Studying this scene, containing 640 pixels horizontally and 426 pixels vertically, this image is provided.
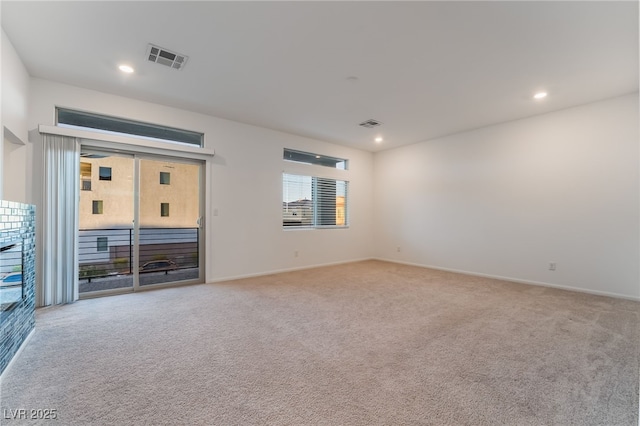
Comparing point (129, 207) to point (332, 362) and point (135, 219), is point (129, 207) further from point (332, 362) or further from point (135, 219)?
point (332, 362)

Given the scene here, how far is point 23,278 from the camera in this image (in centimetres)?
244

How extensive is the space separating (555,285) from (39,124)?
25.2ft

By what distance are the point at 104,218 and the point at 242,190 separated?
227 centimetres

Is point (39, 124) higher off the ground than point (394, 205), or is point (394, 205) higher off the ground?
point (39, 124)

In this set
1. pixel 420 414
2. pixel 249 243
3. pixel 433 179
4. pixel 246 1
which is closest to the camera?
pixel 420 414

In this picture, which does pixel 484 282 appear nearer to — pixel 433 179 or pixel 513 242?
pixel 513 242

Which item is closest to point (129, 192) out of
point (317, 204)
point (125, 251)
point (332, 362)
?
point (125, 251)

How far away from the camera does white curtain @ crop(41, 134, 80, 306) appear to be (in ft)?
11.1

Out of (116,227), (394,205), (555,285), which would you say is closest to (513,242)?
(555,285)

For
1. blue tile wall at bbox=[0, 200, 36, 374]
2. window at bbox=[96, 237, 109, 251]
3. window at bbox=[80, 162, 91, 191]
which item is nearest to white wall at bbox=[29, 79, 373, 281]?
window at bbox=[80, 162, 91, 191]

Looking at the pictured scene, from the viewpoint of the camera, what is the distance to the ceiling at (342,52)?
230cm

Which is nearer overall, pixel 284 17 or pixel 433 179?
pixel 284 17

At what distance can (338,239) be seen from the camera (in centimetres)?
653

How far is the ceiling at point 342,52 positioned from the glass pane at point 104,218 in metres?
1.28
